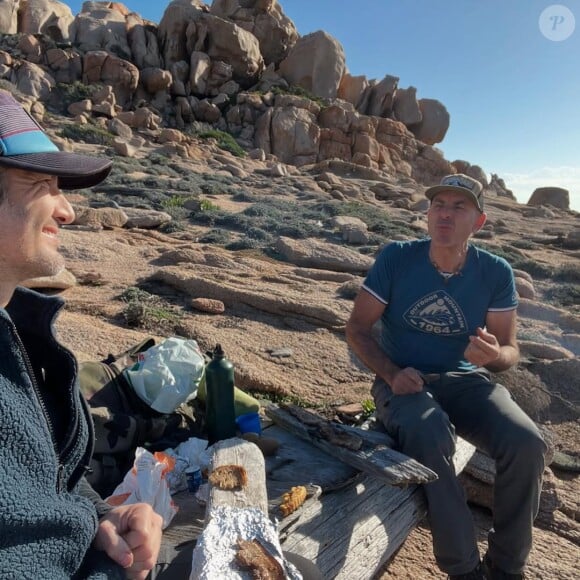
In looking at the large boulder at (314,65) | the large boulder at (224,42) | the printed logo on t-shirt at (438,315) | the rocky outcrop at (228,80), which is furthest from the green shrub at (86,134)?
the printed logo on t-shirt at (438,315)

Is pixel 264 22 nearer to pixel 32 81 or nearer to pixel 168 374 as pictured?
pixel 32 81

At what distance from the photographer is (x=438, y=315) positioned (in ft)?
9.57

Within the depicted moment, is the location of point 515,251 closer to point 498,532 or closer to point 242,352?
point 242,352

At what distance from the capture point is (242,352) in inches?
203

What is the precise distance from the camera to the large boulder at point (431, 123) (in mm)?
43156

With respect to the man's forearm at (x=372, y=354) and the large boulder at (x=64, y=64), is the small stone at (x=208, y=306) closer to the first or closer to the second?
the man's forearm at (x=372, y=354)

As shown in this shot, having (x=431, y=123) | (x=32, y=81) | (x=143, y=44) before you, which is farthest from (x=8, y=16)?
(x=431, y=123)

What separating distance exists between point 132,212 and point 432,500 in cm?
Answer: 1014

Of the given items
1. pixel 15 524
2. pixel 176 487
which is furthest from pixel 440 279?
pixel 15 524

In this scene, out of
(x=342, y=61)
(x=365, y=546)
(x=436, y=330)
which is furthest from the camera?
(x=342, y=61)

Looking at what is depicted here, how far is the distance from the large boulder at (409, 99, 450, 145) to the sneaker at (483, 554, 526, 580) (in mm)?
44067

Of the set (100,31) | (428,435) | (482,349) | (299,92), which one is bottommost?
(428,435)

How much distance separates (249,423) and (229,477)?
0.82 metres

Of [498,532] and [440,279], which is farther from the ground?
[440,279]
